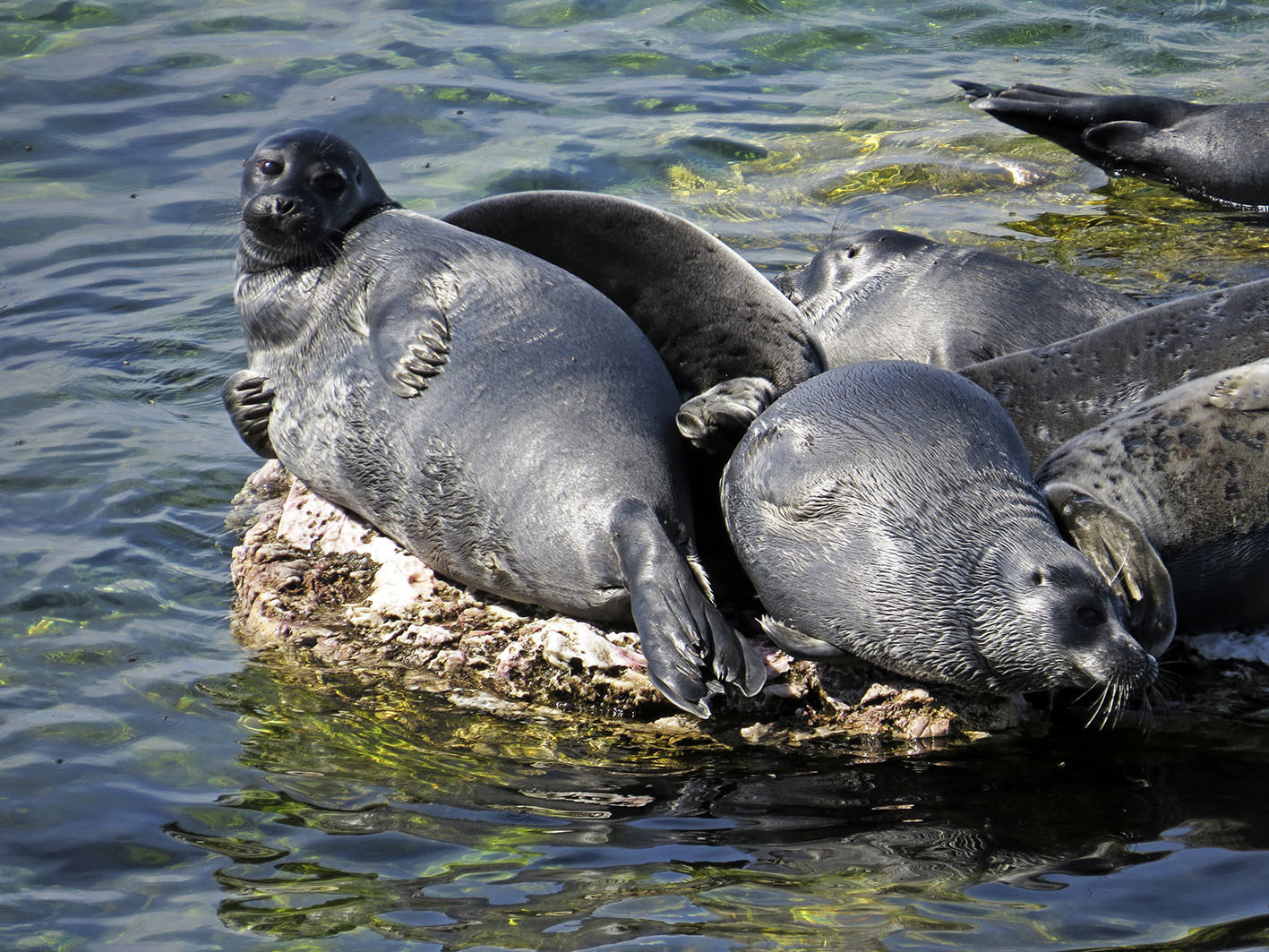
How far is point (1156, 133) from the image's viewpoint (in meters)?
9.11

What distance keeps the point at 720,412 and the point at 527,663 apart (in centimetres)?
98

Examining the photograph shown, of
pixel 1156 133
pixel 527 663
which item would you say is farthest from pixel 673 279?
pixel 1156 133

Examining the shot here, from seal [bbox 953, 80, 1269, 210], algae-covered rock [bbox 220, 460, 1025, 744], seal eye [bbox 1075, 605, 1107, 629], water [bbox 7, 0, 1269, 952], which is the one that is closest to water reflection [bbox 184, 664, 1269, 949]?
water [bbox 7, 0, 1269, 952]

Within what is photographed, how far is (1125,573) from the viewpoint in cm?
383

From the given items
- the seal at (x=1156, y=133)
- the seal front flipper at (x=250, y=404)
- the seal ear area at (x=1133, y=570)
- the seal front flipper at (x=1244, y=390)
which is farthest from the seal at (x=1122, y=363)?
the seal at (x=1156, y=133)

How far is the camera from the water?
3098 mm

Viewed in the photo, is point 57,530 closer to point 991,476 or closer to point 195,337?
point 195,337

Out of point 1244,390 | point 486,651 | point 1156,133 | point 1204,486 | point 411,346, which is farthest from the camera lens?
point 1156,133

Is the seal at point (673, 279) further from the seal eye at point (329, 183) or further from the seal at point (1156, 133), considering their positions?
the seal at point (1156, 133)

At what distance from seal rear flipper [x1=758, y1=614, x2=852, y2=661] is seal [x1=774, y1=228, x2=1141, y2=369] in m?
2.40

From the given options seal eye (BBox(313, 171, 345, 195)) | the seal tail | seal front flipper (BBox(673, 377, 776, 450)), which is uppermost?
seal eye (BBox(313, 171, 345, 195))

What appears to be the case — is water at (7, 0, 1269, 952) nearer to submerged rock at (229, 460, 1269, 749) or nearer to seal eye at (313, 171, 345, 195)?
submerged rock at (229, 460, 1269, 749)

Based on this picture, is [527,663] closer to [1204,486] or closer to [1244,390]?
[1204,486]

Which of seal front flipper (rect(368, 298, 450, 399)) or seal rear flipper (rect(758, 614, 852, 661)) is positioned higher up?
seal front flipper (rect(368, 298, 450, 399))
